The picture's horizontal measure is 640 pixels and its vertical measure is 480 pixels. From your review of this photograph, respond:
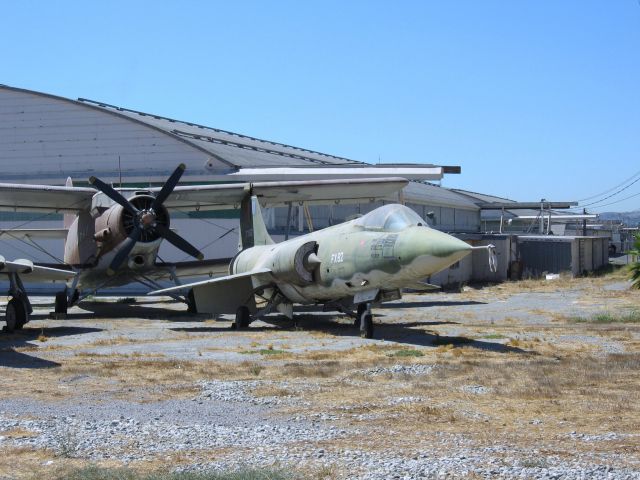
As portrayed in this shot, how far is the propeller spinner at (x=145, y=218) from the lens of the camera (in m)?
24.6

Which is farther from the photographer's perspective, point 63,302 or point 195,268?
point 195,268

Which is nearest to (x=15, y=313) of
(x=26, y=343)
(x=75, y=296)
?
(x=26, y=343)

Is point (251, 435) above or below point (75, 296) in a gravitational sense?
below

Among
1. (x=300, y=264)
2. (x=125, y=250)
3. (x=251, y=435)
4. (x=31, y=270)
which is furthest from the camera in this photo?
(x=125, y=250)

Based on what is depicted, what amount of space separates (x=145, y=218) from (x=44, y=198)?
11.0ft

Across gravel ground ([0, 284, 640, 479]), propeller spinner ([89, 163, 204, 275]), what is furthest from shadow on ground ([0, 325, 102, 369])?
propeller spinner ([89, 163, 204, 275])

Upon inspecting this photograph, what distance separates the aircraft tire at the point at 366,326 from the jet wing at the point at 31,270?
7.58 meters

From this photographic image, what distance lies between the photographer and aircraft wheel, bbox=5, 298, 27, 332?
1959 centimetres

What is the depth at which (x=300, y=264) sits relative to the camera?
2030cm

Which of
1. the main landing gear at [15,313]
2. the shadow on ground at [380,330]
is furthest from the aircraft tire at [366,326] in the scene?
the main landing gear at [15,313]

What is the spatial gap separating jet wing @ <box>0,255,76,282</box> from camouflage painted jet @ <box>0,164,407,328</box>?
11.2 ft

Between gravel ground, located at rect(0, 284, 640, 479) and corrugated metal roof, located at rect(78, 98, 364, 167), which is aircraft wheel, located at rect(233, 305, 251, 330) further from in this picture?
corrugated metal roof, located at rect(78, 98, 364, 167)

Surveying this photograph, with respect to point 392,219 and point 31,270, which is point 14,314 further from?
point 392,219

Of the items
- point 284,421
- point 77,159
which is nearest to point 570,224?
point 77,159
